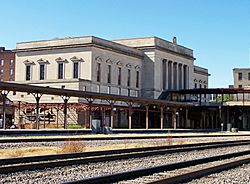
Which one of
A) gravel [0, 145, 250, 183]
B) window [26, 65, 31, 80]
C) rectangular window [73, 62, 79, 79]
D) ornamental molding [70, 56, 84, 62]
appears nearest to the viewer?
gravel [0, 145, 250, 183]

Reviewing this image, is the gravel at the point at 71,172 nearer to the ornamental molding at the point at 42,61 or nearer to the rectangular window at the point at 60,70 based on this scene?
the rectangular window at the point at 60,70

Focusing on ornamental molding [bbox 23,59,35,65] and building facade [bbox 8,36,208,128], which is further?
ornamental molding [bbox 23,59,35,65]

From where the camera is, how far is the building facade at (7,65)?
397ft

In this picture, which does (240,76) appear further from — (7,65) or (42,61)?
(42,61)

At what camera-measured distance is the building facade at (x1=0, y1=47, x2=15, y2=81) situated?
121 meters

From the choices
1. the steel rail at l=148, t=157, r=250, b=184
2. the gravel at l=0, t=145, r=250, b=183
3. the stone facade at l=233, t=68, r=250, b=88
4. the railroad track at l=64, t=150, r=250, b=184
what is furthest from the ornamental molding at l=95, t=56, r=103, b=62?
the steel rail at l=148, t=157, r=250, b=184

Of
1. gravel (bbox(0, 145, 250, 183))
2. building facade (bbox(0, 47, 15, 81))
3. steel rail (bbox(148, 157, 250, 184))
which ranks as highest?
building facade (bbox(0, 47, 15, 81))

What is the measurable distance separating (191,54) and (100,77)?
118ft

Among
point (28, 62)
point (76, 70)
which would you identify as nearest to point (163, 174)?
point (76, 70)

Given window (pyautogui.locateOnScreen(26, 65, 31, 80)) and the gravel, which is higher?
window (pyautogui.locateOnScreen(26, 65, 31, 80))

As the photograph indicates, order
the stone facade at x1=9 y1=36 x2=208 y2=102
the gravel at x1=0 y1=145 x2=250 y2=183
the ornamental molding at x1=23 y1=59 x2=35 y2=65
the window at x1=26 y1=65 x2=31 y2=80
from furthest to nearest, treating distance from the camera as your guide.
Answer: the window at x1=26 y1=65 x2=31 y2=80
the ornamental molding at x1=23 y1=59 x2=35 y2=65
the stone facade at x1=9 y1=36 x2=208 y2=102
the gravel at x1=0 y1=145 x2=250 y2=183

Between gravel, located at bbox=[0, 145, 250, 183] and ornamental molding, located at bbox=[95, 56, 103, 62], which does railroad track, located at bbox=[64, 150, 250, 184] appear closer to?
gravel, located at bbox=[0, 145, 250, 183]

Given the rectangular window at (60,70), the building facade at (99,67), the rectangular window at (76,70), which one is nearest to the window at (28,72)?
the building facade at (99,67)

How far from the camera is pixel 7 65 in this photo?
121688 millimetres
